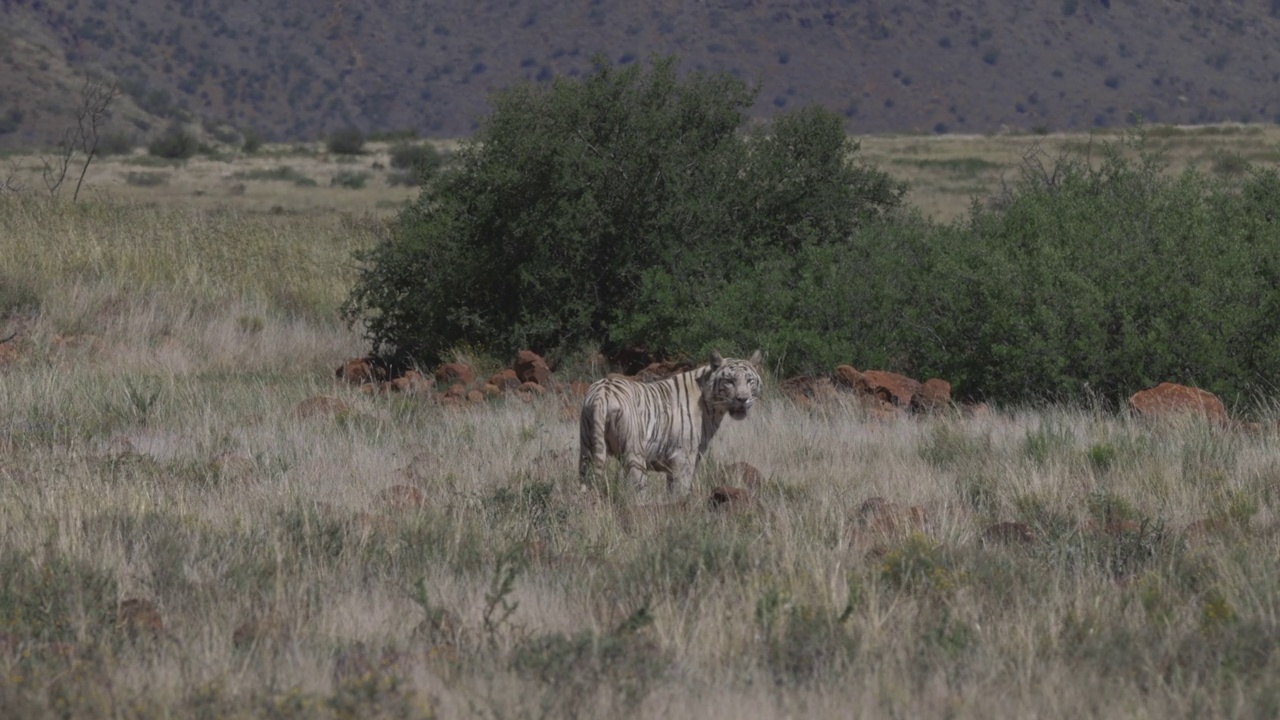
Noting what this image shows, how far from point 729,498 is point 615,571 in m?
1.63

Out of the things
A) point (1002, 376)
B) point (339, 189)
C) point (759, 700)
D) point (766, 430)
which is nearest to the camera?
point (759, 700)

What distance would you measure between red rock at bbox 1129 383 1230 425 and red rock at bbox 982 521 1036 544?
13.3ft

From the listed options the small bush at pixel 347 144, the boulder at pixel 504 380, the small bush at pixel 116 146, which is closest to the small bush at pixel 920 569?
the boulder at pixel 504 380

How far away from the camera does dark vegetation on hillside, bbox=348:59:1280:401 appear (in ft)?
45.2

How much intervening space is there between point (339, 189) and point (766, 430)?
5134 centimetres

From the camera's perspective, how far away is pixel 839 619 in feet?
21.0

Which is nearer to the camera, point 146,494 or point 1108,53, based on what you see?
point 146,494

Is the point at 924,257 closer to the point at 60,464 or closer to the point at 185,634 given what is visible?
the point at 60,464

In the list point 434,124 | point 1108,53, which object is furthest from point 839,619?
point 1108,53

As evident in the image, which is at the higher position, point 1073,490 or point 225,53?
point 1073,490

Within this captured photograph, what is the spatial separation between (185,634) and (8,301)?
14.0 metres

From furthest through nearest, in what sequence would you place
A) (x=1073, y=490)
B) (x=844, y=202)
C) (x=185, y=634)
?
1. (x=844, y=202)
2. (x=1073, y=490)
3. (x=185, y=634)

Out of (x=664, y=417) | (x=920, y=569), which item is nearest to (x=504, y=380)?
(x=664, y=417)

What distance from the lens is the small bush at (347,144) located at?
8788cm
